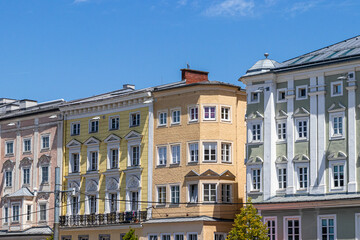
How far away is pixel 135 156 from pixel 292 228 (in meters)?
16.7

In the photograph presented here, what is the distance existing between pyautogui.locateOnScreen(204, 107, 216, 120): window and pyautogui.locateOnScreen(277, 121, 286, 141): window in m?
6.85

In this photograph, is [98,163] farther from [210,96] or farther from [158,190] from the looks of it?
[210,96]

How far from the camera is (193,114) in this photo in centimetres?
6594

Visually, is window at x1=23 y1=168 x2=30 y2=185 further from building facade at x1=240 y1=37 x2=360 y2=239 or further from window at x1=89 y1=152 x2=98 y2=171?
building facade at x1=240 y1=37 x2=360 y2=239

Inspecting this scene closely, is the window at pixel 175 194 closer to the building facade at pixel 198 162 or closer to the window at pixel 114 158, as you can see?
the building facade at pixel 198 162

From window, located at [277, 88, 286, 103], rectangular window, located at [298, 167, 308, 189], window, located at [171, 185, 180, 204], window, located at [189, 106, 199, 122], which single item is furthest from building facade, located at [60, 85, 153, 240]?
rectangular window, located at [298, 167, 308, 189]

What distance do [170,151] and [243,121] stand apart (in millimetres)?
5961

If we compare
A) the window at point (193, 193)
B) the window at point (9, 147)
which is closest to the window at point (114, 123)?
the window at point (193, 193)

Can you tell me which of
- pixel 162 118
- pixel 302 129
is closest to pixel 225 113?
pixel 162 118

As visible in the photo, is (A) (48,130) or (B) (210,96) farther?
(A) (48,130)

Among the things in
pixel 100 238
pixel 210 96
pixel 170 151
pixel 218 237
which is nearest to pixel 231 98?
pixel 210 96

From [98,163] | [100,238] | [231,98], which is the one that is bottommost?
[100,238]

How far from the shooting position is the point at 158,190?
67.2 metres

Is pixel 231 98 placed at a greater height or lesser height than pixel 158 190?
greater
